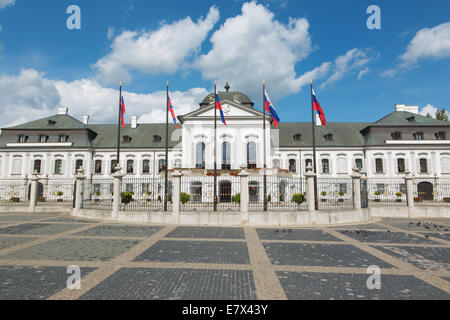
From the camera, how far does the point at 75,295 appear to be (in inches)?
167

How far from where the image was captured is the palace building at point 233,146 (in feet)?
102

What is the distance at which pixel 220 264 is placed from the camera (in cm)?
601

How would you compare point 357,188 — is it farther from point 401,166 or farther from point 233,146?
point 401,166

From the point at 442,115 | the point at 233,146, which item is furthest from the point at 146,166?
the point at 442,115

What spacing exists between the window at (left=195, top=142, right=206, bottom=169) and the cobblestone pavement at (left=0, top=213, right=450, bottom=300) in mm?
20623

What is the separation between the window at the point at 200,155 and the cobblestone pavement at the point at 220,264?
2062 cm

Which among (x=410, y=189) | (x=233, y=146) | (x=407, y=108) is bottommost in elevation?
(x=410, y=189)

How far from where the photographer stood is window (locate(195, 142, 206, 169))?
30.7 m

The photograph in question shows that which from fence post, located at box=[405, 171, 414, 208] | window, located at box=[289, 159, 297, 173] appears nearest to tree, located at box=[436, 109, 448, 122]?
window, located at box=[289, 159, 297, 173]

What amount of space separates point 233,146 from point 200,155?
4.36 metres

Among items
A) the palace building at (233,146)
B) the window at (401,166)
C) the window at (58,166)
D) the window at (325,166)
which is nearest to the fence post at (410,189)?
the palace building at (233,146)
